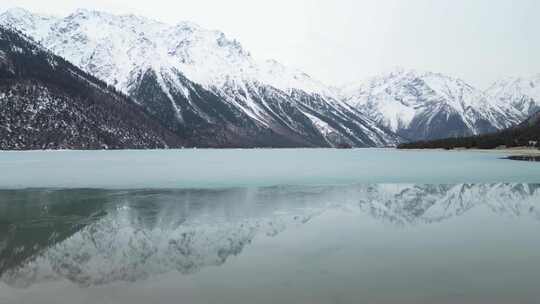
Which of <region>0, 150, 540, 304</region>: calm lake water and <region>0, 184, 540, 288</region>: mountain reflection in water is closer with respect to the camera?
<region>0, 150, 540, 304</region>: calm lake water

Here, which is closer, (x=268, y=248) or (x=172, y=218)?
(x=268, y=248)

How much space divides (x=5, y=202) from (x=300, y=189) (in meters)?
27.7

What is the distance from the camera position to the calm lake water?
62.4ft

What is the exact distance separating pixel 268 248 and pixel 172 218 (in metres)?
11.3

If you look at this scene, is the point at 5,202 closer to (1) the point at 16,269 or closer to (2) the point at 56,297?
(1) the point at 16,269

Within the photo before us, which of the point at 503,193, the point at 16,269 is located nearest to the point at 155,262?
the point at 16,269

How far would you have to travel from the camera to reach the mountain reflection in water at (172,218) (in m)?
23.1

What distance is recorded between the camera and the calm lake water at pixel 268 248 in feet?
62.4

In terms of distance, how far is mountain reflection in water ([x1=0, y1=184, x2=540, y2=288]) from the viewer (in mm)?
23109

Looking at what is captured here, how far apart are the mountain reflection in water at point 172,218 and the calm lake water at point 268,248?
9 cm

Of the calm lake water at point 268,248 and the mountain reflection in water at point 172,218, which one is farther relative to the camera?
the mountain reflection in water at point 172,218

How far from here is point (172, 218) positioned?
35.9 m

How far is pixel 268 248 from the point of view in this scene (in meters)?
26.5

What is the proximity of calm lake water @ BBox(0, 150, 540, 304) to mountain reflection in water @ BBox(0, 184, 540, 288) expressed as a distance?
0.30 ft
